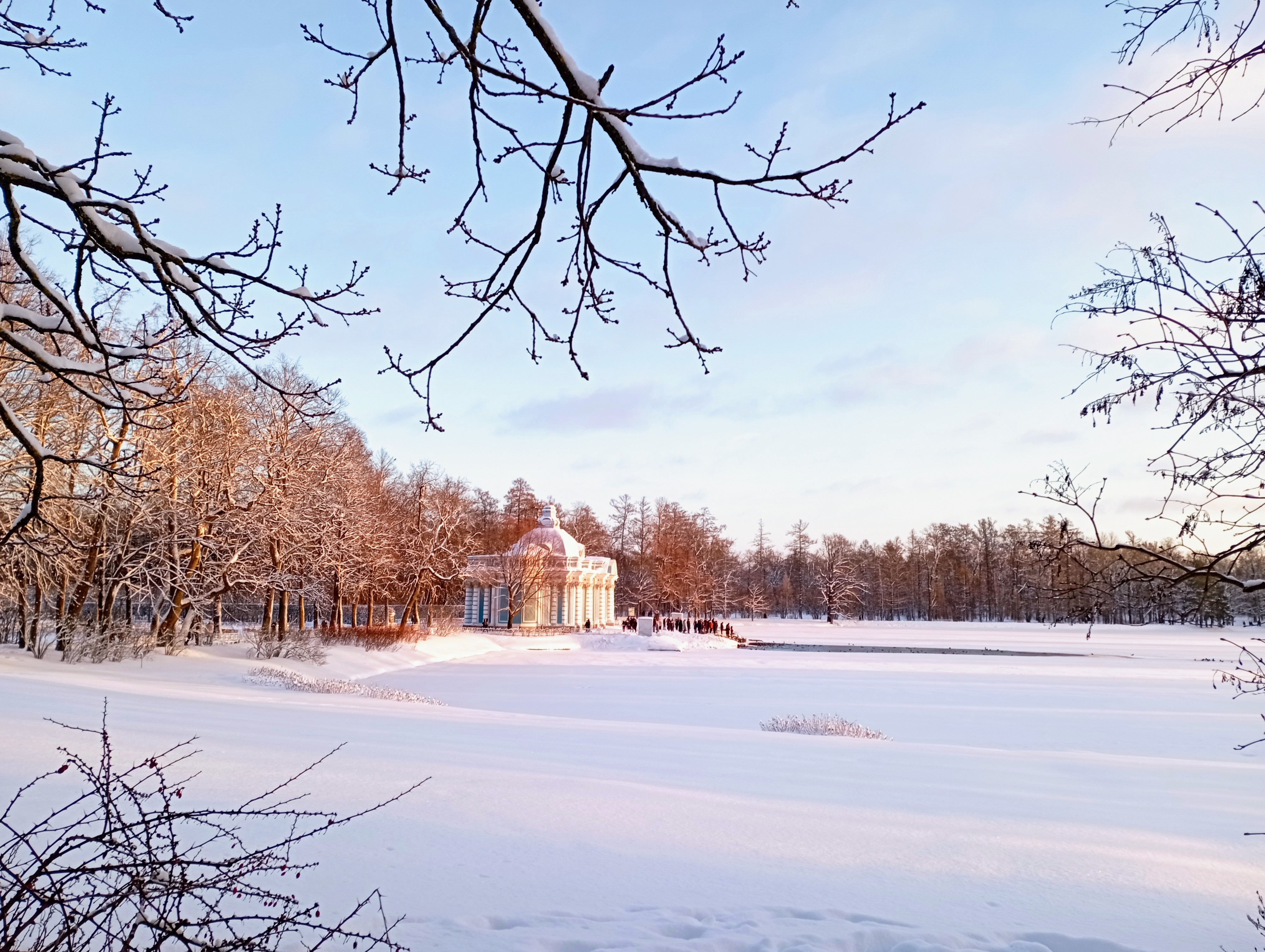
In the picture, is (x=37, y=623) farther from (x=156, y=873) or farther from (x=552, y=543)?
(x=552, y=543)

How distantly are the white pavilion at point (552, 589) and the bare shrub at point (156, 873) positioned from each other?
1470 inches

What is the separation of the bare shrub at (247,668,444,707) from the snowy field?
596 mm

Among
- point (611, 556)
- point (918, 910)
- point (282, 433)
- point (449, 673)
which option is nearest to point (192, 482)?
point (282, 433)

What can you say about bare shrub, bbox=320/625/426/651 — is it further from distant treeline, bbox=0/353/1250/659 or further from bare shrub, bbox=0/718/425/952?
bare shrub, bbox=0/718/425/952

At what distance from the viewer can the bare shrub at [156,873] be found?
2781 millimetres

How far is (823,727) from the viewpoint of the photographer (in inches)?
535

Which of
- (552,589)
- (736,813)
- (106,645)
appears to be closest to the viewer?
(736,813)

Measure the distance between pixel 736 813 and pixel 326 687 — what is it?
A: 44.5 feet

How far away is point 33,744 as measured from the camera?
315 inches

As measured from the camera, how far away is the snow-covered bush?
44.0 ft

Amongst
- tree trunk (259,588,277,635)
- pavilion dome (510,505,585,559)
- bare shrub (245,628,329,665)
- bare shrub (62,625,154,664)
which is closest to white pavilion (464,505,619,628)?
pavilion dome (510,505,585,559)

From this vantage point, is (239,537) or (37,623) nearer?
(37,623)

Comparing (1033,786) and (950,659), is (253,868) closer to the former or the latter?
(1033,786)

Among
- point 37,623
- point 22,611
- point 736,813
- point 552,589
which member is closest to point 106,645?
point 37,623
